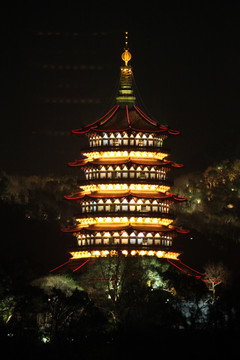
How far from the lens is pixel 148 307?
10262 centimetres

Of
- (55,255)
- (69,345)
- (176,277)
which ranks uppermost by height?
(55,255)

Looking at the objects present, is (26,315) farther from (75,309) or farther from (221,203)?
(221,203)

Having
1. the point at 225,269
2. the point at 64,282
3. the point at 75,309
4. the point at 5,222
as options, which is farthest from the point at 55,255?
the point at 75,309

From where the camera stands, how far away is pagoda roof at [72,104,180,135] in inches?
4727

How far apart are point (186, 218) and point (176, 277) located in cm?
5022

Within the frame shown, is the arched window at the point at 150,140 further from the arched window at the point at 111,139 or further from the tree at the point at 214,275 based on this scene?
the tree at the point at 214,275

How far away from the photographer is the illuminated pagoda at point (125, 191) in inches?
4638

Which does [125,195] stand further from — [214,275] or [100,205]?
[214,275]

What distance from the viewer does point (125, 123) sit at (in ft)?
396

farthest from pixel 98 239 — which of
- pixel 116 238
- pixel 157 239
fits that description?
pixel 157 239

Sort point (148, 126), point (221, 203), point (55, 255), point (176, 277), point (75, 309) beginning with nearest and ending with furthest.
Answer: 1. point (75, 309)
2. point (176, 277)
3. point (148, 126)
4. point (55, 255)
5. point (221, 203)

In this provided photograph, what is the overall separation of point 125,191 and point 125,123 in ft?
17.4

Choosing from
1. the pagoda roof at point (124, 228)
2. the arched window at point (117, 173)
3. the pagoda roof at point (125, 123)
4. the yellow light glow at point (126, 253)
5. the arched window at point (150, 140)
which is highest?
the pagoda roof at point (125, 123)

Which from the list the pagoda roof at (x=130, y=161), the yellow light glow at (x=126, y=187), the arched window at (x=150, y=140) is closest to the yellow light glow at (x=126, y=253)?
the yellow light glow at (x=126, y=187)
